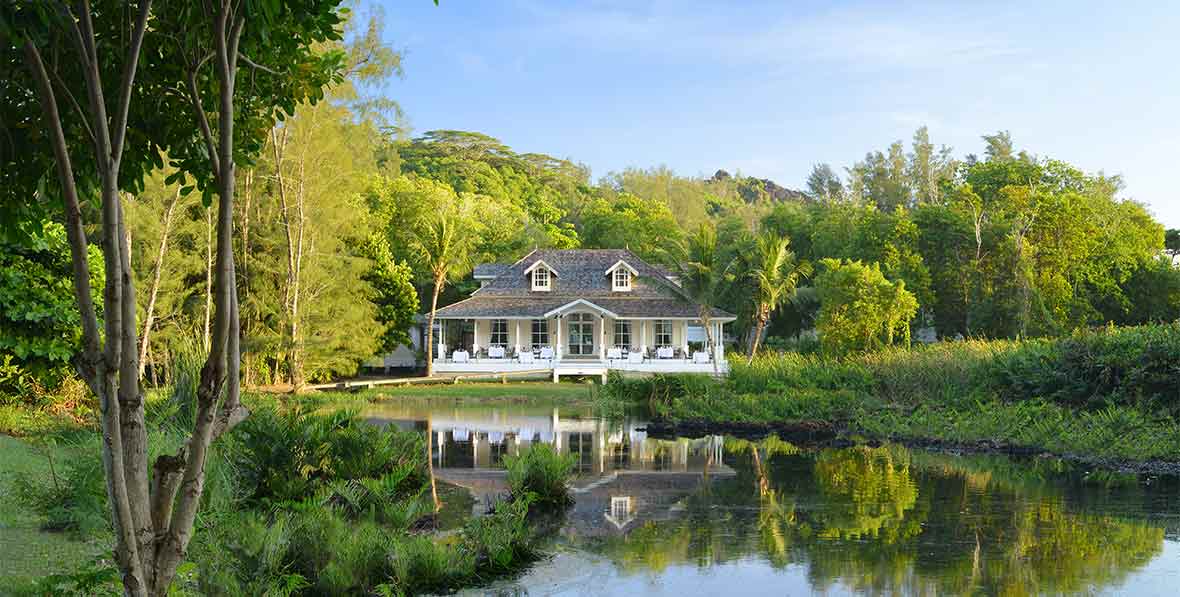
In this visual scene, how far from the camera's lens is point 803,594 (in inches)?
342

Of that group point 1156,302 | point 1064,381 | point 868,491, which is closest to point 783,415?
point 1064,381

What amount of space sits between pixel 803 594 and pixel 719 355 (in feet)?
107

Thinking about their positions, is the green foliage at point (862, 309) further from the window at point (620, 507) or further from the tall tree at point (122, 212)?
the tall tree at point (122, 212)

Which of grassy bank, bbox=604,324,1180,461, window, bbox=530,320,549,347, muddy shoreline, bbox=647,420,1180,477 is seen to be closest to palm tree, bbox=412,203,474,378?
window, bbox=530,320,549,347

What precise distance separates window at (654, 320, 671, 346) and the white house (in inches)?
1.7

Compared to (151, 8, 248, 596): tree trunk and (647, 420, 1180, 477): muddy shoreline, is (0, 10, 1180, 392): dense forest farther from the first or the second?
(647, 420, 1180, 477): muddy shoreline

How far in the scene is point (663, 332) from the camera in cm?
4562

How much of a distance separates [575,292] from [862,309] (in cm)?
1201

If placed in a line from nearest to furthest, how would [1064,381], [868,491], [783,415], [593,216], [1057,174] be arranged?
[868,491], [1064,381], [783,415], [1057,174], [593,216]

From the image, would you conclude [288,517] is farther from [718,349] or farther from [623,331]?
[623,331]

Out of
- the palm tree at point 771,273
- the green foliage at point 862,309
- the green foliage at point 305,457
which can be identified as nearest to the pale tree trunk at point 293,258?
the palm tree at point 771,273

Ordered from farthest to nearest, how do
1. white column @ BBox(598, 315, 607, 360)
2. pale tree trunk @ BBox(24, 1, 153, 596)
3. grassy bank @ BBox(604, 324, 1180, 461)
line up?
white column @ BBox(598, 315, 607, 360)
grassy bank @ BBox(604, 324, 1180, 461)
pale tree trunk @ BBox(24, 1, 153, 596)

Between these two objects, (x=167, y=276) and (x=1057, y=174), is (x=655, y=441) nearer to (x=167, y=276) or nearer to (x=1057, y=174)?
(x=167, y=276)

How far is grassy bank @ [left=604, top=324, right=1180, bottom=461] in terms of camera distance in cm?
1828
